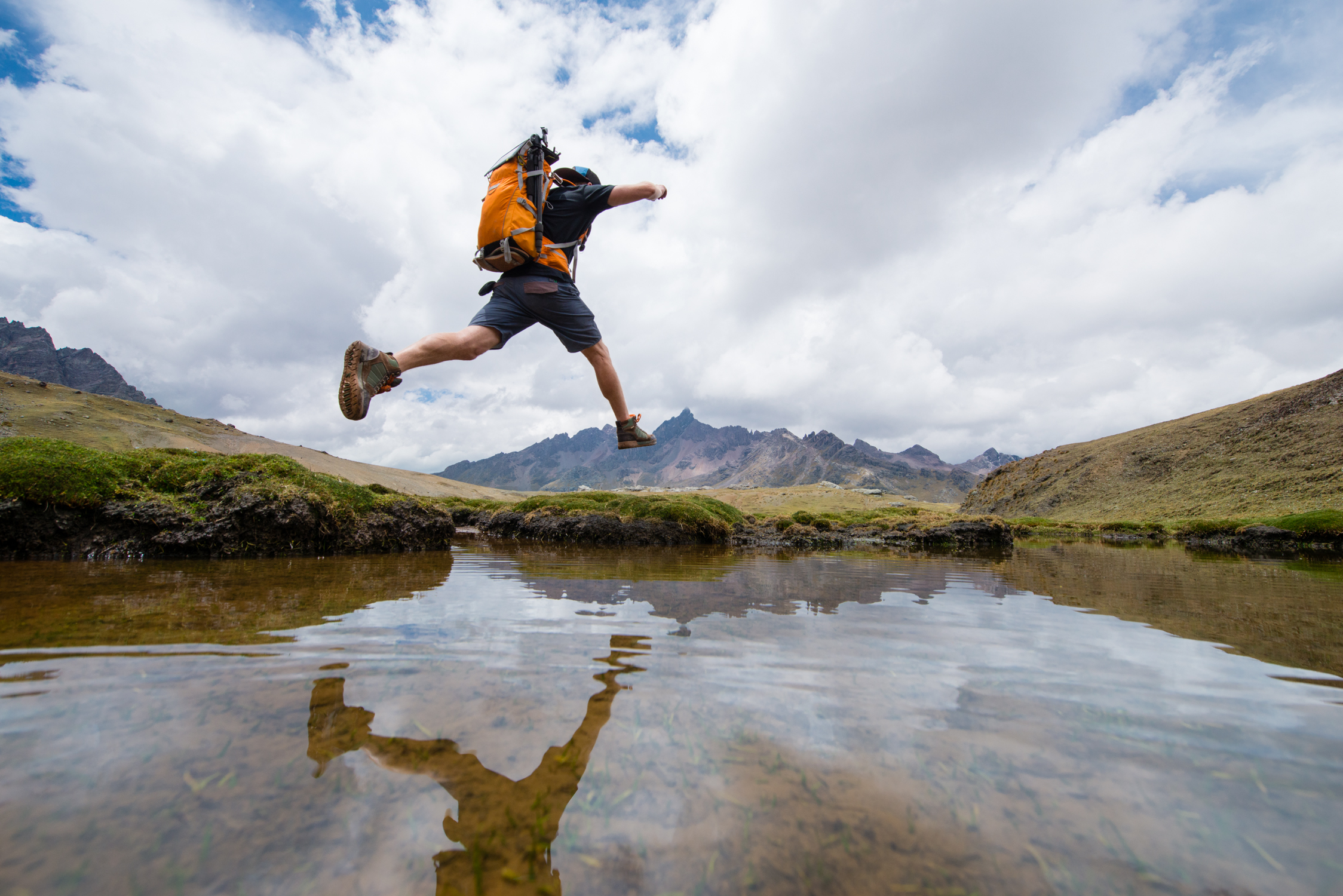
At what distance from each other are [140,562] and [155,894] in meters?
7.48

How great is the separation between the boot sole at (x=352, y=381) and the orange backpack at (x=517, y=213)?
167 centimetres

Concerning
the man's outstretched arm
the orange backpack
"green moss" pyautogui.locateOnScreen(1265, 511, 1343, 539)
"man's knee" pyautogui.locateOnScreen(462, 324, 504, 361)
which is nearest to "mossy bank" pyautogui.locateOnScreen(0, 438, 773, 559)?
"man's knee" pyautogui.locateOnScreen(462, 324, 504, 361)

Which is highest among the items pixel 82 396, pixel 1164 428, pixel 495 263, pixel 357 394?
pixel 82 396

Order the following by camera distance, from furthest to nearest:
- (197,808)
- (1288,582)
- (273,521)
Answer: (273,521)
(1288,582)
(197,808)

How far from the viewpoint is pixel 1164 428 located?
47031 mm

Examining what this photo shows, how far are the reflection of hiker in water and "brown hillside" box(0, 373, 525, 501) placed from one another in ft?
117

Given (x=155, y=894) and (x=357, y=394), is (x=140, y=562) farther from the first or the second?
(x=155, y=894)

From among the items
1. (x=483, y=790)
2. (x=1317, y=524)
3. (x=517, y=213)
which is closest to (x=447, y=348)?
(x=517, y=213)

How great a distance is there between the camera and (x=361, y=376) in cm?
503

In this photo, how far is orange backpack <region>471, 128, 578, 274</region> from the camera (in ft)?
18.4

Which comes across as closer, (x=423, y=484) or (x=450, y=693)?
(x=450, y=693)

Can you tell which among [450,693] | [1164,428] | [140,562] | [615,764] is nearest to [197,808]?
[450,693]

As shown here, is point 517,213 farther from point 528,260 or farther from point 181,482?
point 181,482

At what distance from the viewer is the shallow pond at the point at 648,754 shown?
4.13 feet
